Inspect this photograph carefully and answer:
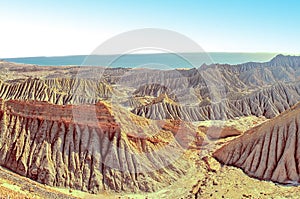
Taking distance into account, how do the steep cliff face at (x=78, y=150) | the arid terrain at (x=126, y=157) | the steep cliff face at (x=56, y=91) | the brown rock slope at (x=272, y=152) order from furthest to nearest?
1. the steep cliff face at (x=56, y=91)
2. the brown rock slope at (x=272, y=152)
3. the steep cliff face at (x=78, y=150)
4. the arid terrain at (x=126, y=157)

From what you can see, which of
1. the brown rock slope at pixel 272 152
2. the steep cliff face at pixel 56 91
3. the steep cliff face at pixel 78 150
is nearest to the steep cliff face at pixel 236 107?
the steep cliff face at pixel 56 91

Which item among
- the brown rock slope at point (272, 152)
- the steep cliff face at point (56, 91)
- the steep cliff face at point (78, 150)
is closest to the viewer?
the steep cliff face at point (78, 150)

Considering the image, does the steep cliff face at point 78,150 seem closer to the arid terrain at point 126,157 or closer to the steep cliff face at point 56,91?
the arid terrain at point 126,157

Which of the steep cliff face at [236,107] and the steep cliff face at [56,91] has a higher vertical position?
the steep cliff face at [56,91]

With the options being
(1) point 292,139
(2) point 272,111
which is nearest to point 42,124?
(1) point 292,139

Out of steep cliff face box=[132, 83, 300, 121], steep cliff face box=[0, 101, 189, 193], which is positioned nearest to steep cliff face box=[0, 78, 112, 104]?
steep cliff face box=[132, 83, 300, 121]

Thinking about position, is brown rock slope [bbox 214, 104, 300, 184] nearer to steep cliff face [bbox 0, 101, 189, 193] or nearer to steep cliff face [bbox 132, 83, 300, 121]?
steep cliff face [bbox 0, 101, 189, 193]
